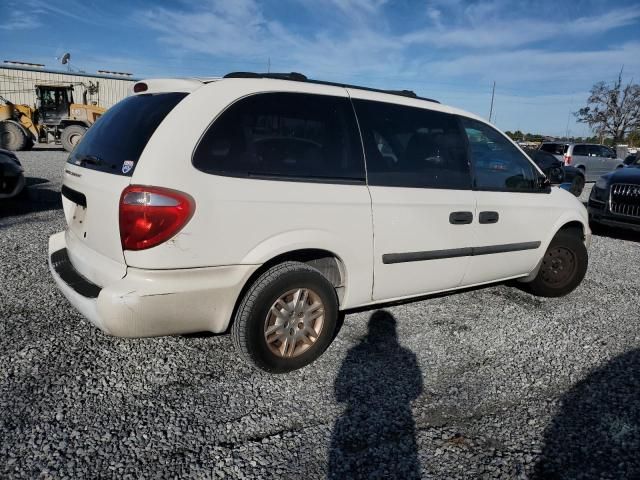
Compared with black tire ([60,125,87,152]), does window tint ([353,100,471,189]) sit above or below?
below

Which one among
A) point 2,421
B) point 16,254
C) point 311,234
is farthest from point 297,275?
point 16,254

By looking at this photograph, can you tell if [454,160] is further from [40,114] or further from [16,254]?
[40,114]

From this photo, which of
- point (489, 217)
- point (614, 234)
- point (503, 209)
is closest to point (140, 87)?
point (489, 217)

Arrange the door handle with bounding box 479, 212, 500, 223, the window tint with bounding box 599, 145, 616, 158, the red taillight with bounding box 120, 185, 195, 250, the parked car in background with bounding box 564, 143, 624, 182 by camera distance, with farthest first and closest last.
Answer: the window tint with bounding box 599, 145, 616, 158 → the parked car in background with bounding box 564, 143, 624, 182 → the door handle with bounding box 479, 212, 500, 223 → the red taillight with bounding box 120, 185, 195, 250

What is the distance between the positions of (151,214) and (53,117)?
61.5 ft

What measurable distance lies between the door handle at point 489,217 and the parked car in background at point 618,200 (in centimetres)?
448

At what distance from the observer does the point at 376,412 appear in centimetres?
254

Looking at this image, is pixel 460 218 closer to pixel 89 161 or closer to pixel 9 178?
pixel 89 161

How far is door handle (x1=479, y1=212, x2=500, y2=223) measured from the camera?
3.54 m

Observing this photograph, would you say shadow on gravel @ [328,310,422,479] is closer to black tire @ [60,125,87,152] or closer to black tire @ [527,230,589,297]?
black tire @ [527,230,589,297]

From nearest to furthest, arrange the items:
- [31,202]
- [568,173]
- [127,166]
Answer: [127,166] < [31,202] < [568,173]

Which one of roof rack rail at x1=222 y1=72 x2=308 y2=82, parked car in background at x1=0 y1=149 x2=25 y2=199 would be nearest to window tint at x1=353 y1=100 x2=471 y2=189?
roof rack rail at x1=222 y1=72 x2=308 y2=82

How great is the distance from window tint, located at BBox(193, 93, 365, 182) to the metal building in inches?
772

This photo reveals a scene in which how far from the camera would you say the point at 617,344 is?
11.6ft
